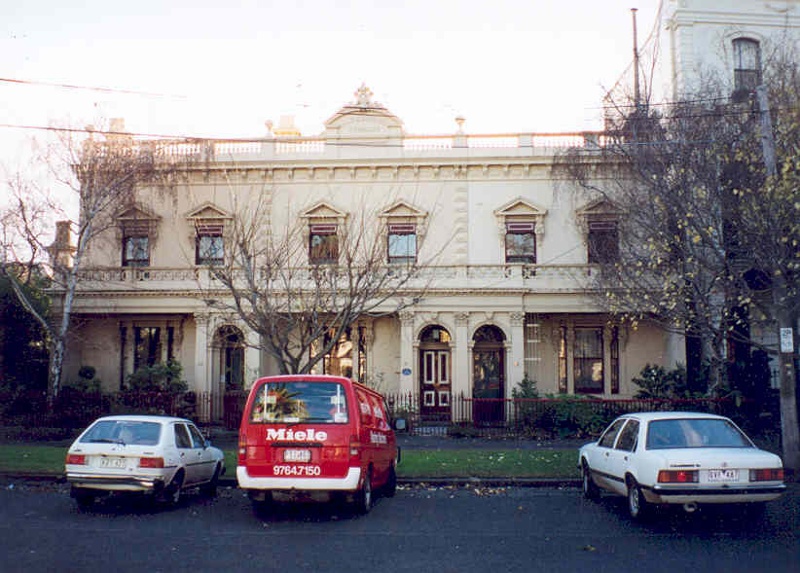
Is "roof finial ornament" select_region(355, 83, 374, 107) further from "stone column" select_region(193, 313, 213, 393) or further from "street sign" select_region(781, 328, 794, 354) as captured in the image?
"street sign" select_region(781, 328, 794, 354)

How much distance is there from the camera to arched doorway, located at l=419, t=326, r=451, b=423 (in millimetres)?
27469

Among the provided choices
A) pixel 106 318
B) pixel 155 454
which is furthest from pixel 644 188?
pixel 106 318

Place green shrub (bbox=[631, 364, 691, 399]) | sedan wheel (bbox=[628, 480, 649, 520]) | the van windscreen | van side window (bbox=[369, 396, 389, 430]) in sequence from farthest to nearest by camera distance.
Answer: green shrub (bbox=[631, 364, 691, 399]) → van side window (bbox=[369, 396, 389, 430]) → the van windscreen → sedan wheel (bbox=[628, 480, 649, 520])

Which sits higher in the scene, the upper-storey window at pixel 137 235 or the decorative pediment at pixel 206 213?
the decorative pediment at pixel 206 213

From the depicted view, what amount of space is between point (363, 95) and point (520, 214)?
7.12 m

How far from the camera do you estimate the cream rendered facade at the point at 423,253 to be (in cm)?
2644

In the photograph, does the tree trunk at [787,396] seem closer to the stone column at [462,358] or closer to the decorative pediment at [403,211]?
the stone column at [462,358]

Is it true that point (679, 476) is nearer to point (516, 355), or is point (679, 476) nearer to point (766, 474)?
point (766, 474)

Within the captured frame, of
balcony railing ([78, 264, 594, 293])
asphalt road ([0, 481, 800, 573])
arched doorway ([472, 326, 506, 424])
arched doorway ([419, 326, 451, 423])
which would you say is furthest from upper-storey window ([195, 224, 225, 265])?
asphalt road ([0, 481, 800, 573])

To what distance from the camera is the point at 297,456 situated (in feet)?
34.4

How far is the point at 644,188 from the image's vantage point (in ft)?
73.1

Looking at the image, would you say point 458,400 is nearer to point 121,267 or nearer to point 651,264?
point 651,264

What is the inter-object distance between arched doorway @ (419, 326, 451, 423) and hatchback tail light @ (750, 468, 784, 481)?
17875 mm

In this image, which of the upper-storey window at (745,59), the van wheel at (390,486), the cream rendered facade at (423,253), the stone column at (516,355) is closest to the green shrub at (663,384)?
the cream rendered facade at (423,253)
